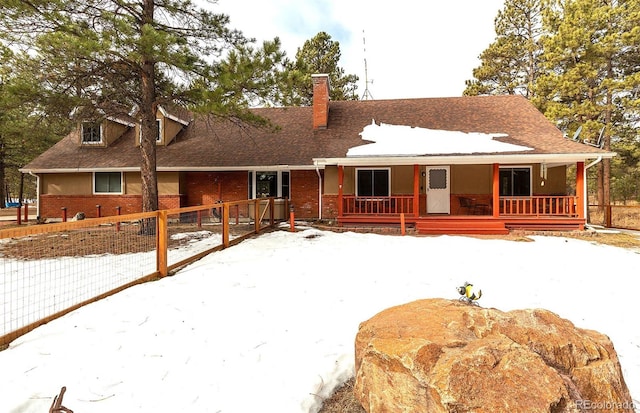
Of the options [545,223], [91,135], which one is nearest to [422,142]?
[545,223]

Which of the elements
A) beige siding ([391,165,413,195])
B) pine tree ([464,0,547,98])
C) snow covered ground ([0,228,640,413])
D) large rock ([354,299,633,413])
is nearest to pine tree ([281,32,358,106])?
pine tree ([464,0,547,98])

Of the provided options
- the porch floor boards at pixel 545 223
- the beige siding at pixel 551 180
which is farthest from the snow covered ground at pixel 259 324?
the beige siding at pixel 551 180

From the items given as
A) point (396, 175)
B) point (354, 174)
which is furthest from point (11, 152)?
point (396, 175)

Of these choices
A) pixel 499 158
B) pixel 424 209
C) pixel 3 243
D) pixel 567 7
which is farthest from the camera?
pixel 567 7

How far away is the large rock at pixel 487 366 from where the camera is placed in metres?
1.94

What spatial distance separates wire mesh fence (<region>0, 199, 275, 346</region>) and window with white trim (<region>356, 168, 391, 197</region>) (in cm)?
487

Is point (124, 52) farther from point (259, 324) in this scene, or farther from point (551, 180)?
point (551, 180)

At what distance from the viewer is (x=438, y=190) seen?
13617 mm

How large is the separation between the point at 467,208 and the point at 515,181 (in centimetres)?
256

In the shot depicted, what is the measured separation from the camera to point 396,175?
13828 millimetres

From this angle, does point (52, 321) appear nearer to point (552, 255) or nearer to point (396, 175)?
point (552, 255)

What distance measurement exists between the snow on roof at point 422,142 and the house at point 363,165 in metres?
0.05

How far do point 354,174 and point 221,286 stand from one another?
9718mm

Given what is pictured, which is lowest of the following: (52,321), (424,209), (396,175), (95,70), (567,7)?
(52,321)
